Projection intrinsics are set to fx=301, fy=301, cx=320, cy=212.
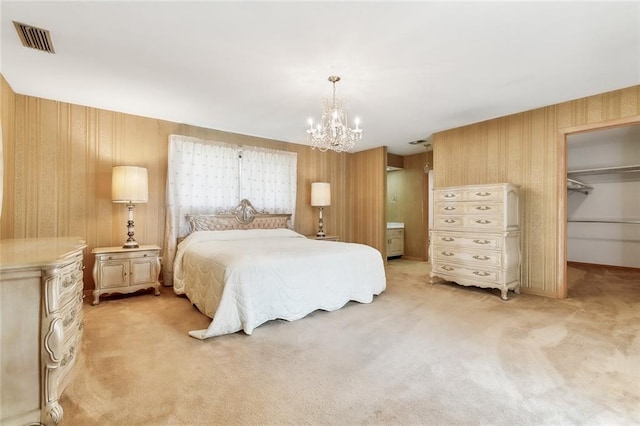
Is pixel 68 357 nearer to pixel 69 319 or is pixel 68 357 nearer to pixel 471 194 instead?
pixel 69 319

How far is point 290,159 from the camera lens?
5676mm

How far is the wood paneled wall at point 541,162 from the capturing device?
3.57 metres

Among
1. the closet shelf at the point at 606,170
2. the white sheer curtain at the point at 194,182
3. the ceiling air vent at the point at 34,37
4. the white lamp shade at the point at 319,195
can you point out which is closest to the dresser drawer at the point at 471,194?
the white lamp shade at the point at 319,195

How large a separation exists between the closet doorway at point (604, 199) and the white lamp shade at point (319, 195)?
166 inches

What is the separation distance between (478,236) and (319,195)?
2786 millimetres

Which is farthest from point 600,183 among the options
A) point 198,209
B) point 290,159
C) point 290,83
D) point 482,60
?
point 198,209

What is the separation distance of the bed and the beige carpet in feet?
0.49

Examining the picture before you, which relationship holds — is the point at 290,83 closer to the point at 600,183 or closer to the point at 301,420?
the point at 301,420

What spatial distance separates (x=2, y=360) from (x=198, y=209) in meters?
3.36

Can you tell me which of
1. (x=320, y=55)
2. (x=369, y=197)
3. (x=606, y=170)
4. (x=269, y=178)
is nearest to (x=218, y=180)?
(x=269, y=178)

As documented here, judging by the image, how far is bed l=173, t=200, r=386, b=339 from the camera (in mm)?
2719

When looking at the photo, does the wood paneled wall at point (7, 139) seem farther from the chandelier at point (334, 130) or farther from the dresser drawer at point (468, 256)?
the dresser drawer at point (468, 256)

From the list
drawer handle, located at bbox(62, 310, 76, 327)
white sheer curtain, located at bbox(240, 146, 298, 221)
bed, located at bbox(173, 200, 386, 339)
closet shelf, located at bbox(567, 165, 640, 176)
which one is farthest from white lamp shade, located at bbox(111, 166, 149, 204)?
closet shelf, located at bbox(567, 165, 640, 176)

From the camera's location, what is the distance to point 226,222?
4848mm
